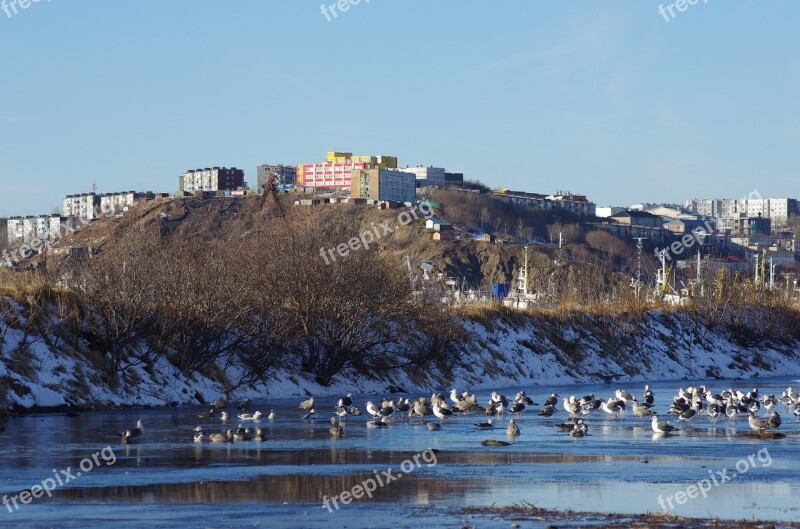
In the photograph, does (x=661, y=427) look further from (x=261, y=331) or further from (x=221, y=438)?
(x=261, y=331)

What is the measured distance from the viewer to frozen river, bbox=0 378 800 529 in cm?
1878

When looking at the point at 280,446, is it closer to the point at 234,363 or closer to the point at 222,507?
the point at 222,507

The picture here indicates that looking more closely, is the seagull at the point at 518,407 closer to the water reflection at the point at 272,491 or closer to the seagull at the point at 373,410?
the seagull at the point at 373,410

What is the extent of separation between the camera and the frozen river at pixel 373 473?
18.8m

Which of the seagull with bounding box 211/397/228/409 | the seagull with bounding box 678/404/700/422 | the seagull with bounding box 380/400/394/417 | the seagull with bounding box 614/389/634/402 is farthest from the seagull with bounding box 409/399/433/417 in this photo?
the seagull with bounding box 678/404/700/422

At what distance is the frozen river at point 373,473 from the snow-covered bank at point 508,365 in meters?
4.88

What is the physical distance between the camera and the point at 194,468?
24328 millimetres

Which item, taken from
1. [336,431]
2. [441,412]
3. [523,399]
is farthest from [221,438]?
[523,399]

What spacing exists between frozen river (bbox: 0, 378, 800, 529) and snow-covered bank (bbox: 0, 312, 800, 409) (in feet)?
16.0

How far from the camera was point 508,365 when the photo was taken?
59.7 meters

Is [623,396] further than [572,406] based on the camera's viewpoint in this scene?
Yes

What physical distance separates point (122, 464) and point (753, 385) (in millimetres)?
41737

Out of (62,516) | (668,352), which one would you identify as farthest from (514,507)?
(668,352)

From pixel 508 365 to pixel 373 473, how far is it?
121ft
